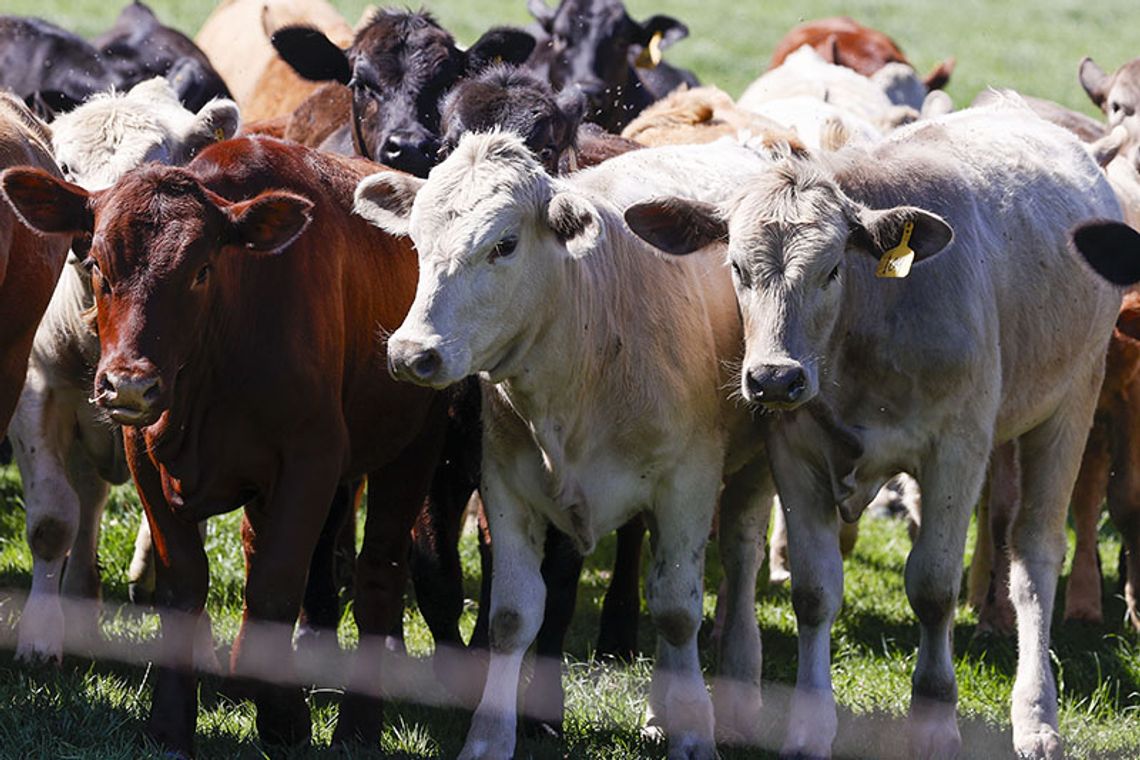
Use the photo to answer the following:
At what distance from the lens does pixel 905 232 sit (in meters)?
5.82

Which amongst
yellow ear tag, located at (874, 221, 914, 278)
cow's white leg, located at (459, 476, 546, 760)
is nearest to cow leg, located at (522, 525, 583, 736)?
cow's white leg, located at (459, 476, 546, 760)

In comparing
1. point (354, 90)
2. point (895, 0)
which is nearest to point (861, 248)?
point (354, 90)

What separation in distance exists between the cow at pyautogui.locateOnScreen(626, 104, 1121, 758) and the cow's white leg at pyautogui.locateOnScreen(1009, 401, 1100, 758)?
10mm

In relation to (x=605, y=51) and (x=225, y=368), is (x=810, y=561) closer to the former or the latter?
(x=225, y=368)

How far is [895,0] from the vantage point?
30594 mm

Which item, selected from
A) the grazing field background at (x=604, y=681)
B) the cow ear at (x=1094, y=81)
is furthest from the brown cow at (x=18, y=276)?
the cow ear at (x=1094, y=81)

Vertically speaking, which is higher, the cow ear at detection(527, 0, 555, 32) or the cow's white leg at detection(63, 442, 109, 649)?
the cow ear at detection(527, 0, 555, 32)

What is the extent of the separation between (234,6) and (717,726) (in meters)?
9.52

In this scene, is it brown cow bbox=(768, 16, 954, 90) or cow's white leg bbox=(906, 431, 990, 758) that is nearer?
cow's white leg bbox=(906, 431, 990, 758)

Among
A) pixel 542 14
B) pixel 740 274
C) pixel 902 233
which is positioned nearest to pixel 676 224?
pixel 740 274

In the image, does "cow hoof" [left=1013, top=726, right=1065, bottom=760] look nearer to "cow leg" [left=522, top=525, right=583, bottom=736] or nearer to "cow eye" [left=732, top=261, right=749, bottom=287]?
"cow leg" [left=522, top=525, right=583, bottom=736]

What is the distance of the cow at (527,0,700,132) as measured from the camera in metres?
12.0

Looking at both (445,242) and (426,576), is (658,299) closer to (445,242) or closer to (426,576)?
(445,242)

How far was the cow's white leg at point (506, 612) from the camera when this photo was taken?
5.88m
